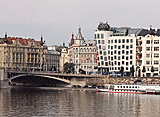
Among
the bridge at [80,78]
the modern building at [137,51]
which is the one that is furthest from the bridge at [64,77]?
the modern building at [137,51]

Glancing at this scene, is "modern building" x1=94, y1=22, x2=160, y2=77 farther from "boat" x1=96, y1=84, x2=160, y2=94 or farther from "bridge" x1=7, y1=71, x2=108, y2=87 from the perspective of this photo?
"boat" x1=96, y1=84, x2=160, y2=94

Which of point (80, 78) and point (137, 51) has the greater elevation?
point (137, 51)

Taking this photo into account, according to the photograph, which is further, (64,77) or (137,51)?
(64,77)

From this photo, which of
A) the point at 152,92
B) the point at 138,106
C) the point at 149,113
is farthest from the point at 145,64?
the point at 149,113

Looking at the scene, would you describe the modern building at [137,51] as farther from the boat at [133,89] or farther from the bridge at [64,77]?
the boat at [133,89]

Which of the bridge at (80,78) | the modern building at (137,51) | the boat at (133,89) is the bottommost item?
Result: the boat at (133,89)

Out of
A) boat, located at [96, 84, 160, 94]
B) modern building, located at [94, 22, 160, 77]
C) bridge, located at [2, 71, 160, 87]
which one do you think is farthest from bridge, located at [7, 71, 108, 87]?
boat, located at [96, 84, 160, 94]

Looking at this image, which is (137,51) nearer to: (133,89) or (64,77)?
(64,77)

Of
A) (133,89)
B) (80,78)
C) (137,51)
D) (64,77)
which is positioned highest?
(137,51)

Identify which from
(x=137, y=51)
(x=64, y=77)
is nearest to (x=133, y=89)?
(x=137, y=51)

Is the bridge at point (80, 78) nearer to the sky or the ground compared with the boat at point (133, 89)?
nearer to the sky

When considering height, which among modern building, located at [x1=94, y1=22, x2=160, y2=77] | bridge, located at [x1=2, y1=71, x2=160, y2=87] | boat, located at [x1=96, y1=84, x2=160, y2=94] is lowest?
boat, located at [x1=96, y1=84, x2=160, y2=94]

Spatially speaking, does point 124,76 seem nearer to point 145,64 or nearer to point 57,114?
point 145,64

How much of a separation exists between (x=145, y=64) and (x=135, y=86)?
28.4 meters
